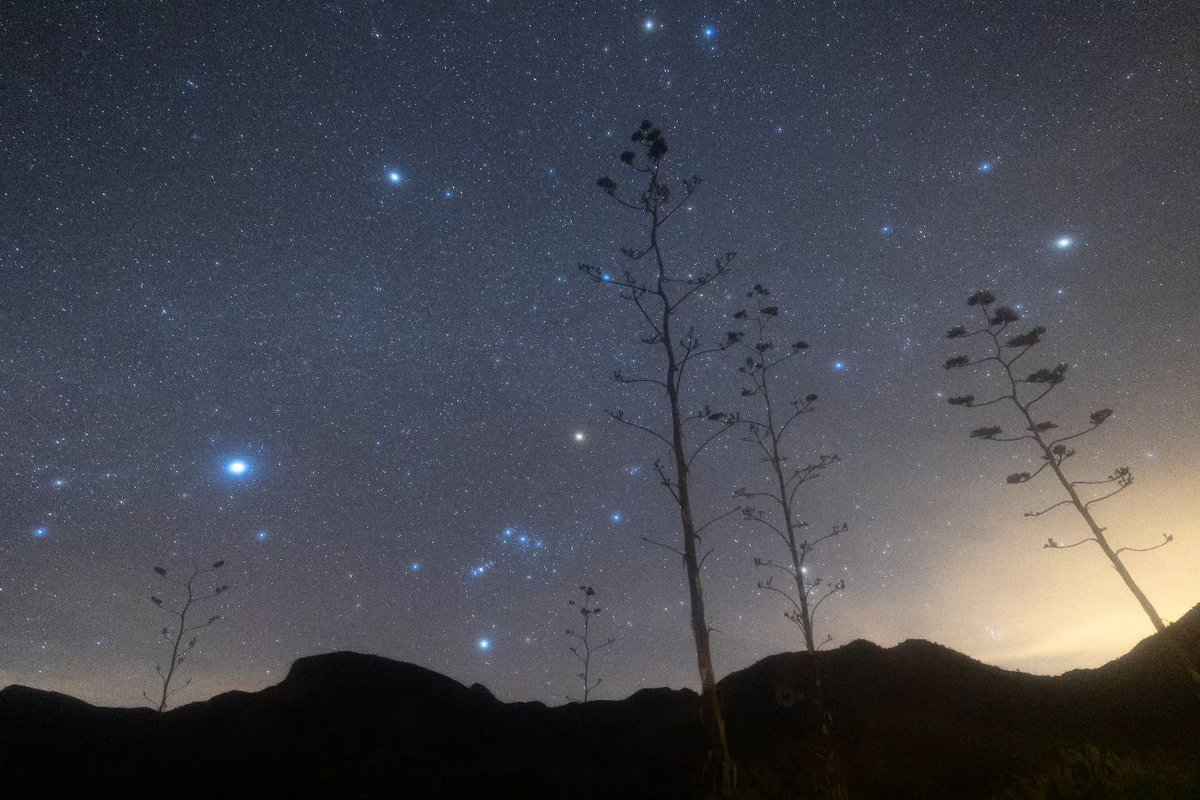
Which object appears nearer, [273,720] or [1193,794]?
[1193,794]

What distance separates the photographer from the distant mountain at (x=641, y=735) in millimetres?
13352

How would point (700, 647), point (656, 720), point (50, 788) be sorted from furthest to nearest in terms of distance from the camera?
point (656, 720) → point (50, 788) → point (700, 647)

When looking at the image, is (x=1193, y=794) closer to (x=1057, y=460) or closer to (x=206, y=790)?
(x=1057, y=460)

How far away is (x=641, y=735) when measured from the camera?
22.1m

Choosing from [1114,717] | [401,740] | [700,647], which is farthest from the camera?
[401,740]

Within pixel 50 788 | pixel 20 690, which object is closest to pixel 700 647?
pixel 50 788

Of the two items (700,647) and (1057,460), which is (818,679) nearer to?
(700,647)

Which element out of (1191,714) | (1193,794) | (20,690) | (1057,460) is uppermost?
(1057,460)

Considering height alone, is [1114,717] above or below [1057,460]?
below

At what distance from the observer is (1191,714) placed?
14.9 metres

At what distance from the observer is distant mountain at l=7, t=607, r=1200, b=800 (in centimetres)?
1335

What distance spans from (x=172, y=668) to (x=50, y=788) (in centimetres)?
1290

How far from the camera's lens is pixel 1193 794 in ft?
23.2

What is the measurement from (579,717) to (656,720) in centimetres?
399
